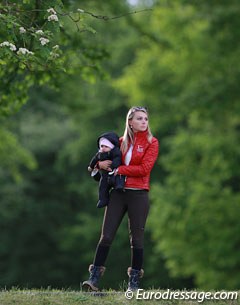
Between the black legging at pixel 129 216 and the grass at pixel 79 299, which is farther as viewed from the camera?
the black legging at pixel 129 216

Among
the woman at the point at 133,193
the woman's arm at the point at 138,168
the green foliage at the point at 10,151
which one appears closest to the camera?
the woman's arm at the point at 138,168

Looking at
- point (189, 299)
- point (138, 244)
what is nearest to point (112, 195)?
point (138, 244)

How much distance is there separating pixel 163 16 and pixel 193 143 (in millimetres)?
3700

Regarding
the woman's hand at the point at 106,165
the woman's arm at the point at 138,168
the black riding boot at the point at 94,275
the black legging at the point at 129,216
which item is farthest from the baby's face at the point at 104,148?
the black riding boot at the point at 94,275

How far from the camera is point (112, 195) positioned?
9.19 m

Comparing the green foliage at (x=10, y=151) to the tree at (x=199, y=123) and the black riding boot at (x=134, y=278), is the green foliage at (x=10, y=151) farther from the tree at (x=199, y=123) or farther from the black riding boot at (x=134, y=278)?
the black riding boot at (x=134, y=278)

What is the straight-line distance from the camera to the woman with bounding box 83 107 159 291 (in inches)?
357

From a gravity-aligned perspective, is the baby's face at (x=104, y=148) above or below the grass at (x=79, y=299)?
above

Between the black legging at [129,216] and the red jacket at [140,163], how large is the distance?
108 mm

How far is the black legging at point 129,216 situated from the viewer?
910 cm

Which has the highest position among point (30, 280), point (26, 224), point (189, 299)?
point (189, 299)

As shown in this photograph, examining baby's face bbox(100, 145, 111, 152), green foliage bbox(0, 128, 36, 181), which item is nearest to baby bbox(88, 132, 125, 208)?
baby's face bbox(100, 145, 111, 152)

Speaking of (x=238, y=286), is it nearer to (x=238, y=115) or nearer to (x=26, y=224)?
(x=238, y=115)

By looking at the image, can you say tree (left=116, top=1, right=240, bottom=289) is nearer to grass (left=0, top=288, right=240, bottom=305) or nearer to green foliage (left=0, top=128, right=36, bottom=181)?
green foliage (left=0, top=128, right=36, bottom=181)
